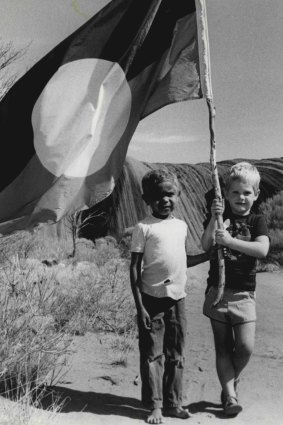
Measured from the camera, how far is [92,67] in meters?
4.32

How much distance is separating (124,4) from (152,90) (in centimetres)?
67

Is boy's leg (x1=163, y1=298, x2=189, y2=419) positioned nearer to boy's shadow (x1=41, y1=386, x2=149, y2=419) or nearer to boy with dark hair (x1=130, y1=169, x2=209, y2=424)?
boy with dark hair (x1=130, y1=169, x2=209, y2=424)

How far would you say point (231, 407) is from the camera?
3977 millimetres

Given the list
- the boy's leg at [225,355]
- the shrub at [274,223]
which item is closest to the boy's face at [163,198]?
the boy's leg at [225,355]

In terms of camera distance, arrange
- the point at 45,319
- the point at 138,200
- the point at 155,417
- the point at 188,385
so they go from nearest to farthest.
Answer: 1. the point at 155,417
2. the point at 188,385
3. the point at 45,319
4. the point at 138,200

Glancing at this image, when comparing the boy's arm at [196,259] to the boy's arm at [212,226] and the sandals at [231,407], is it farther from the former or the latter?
the sandals at [231,407]

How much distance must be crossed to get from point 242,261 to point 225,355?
2.24 ft

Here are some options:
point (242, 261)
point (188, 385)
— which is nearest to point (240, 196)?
point (242, 261)

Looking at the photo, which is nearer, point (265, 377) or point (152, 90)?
point (152, 90)

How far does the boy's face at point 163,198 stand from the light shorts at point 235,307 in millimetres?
638

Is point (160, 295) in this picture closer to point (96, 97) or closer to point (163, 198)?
point (163, 198)

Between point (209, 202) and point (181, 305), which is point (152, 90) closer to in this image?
point (209, 202)

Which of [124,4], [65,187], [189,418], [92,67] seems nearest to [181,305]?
[189,418]

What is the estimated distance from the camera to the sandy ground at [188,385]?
4.02 meters
